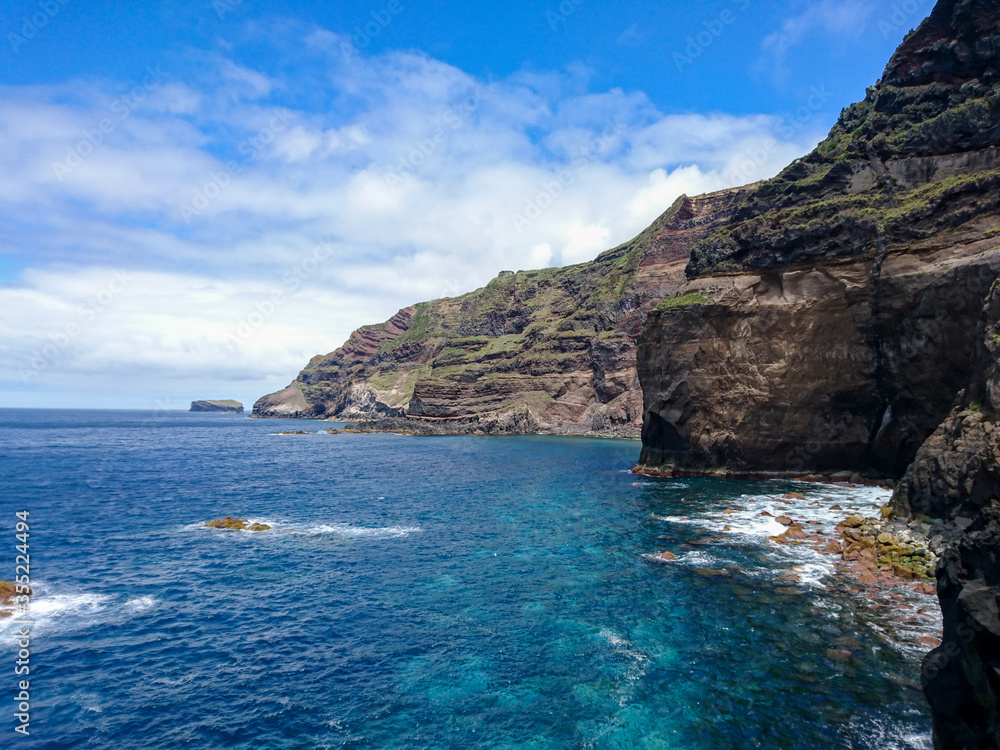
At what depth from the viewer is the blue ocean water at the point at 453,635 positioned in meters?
15.7

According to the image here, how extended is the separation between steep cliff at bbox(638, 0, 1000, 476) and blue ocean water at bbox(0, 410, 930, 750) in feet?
32.3

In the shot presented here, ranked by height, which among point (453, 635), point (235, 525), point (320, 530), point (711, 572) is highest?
point (711, 572)

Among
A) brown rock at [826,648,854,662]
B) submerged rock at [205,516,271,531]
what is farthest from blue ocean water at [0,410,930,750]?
submerged rock at [205,516,271,531]

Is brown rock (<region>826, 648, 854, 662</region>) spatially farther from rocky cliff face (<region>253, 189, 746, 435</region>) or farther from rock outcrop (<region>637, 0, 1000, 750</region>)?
rocky cliff face (<region>253, 189, 746, 435</region>)

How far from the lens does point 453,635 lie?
21.9m

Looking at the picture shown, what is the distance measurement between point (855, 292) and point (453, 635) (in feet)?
156

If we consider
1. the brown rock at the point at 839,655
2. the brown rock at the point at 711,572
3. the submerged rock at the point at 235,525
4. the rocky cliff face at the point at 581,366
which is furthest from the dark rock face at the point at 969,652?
the rocky cliff face at the point at 581,366

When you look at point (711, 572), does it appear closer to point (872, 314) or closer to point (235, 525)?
point (872, 314)

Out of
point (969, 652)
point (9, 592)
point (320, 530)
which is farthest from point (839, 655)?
point (9, 592)

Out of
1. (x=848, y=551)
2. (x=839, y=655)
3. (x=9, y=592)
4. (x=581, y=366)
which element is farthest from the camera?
(x=581, y=366)

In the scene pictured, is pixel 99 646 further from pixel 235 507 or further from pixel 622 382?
pixel 622 382

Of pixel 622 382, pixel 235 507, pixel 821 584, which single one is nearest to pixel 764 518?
pixel 821 584

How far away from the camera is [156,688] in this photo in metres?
18.3

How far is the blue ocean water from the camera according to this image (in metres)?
15.7
